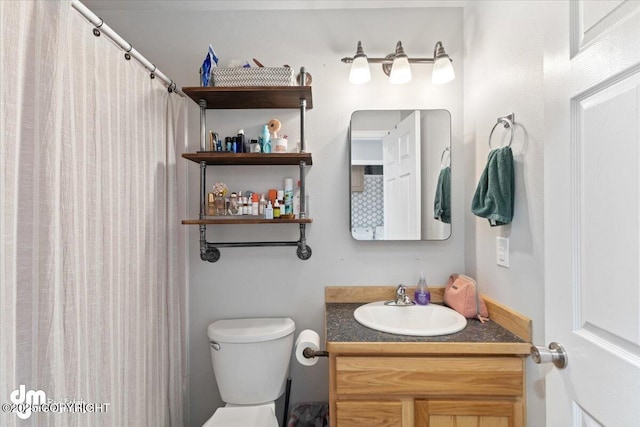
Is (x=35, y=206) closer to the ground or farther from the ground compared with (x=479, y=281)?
farther from the ground

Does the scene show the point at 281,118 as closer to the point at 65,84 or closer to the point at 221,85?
the point at 221,85

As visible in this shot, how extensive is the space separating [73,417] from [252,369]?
656mm

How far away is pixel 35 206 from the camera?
29.6 inches

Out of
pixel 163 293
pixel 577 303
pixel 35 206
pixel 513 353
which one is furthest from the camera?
pixel 163 293

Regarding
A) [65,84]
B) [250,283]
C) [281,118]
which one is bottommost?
[250,283]

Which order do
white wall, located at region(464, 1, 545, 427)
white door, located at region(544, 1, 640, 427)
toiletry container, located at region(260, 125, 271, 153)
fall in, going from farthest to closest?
toiletry container, located at region(260, 125, 271, 153)
white wall, located at region(464, 1, 545, 427)
white door, located at region(544, 1, 640, 427)

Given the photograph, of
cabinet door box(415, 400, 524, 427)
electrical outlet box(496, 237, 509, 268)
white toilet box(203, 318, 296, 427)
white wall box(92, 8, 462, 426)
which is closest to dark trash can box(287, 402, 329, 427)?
white wall box(92, 8, 462, 426)

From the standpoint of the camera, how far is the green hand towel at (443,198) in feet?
5.03

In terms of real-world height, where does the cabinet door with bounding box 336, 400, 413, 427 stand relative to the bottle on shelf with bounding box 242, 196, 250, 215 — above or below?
below

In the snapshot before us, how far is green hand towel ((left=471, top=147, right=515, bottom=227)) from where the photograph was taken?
1137mm

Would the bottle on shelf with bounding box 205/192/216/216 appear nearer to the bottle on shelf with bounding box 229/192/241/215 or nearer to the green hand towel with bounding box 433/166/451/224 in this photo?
the bottle on shelf with bounding box 229/192/241/215

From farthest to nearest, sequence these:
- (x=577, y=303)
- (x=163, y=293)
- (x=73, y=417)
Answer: (x=163, y=293), (x=73, y=417), (x=577, y=303)

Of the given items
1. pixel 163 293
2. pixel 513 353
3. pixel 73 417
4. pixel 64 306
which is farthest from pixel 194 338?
pixel 513 353

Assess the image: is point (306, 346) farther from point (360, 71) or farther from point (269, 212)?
point (360, 71)
